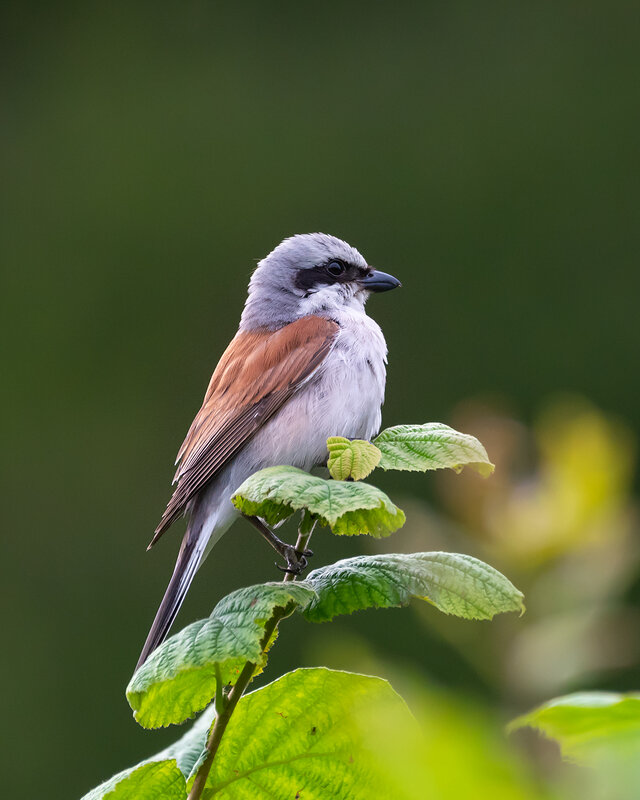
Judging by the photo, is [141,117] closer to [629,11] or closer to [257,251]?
[257,251]

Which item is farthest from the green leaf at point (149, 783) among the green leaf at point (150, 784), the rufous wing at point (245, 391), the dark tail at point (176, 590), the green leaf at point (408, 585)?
the rufous wing at point (245, 391)

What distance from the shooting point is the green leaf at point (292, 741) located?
36.7 inches

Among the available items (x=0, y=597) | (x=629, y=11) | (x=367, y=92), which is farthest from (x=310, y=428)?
(x=629, y=11)

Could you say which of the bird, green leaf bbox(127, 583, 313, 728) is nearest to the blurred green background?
the bird

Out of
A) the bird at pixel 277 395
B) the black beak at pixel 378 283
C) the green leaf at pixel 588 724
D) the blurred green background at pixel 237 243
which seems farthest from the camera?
the blurred green background at pixel 237 243

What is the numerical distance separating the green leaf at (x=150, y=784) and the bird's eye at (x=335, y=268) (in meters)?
1.57

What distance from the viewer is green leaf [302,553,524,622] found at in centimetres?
92

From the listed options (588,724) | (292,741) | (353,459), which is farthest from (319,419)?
(588,724)

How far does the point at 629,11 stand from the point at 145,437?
16.2 ft

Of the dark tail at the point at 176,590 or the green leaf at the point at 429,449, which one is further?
the dark tail at the point at 176,590

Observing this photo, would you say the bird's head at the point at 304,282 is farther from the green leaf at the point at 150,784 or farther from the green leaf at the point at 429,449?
the green leaf at the point at 150,784

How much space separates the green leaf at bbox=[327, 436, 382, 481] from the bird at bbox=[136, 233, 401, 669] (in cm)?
59

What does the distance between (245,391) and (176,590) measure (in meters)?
0.48

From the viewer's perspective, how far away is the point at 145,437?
7.35 m
